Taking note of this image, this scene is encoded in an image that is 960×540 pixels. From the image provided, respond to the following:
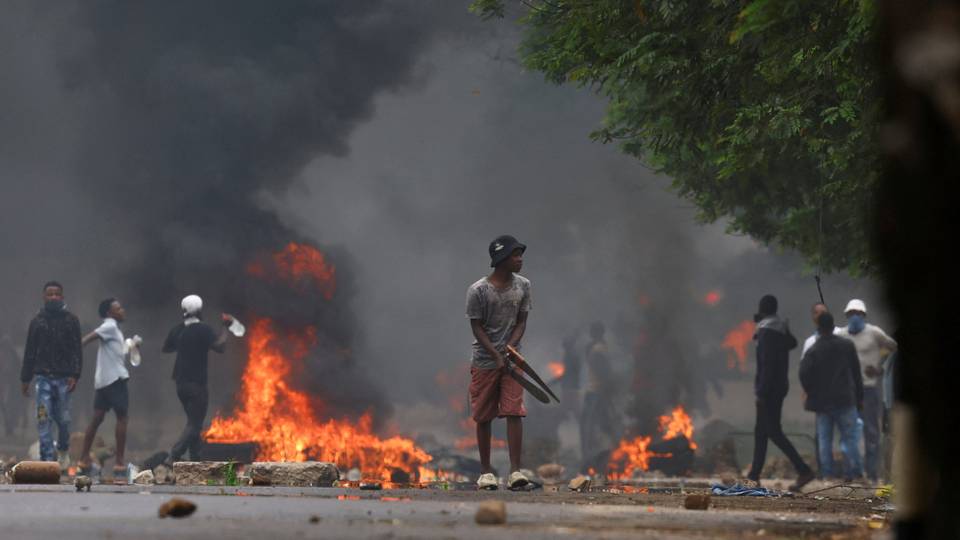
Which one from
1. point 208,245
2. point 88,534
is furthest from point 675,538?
point 208,245

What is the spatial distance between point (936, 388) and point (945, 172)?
1.26 ft

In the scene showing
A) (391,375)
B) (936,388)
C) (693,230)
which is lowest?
(936,388)

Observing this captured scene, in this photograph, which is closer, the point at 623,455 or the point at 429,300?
the point at 623,455

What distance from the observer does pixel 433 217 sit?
33219mm

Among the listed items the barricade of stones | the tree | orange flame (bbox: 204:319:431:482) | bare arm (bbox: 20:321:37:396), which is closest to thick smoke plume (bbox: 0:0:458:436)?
orange flame (bbox: 204:319:431:482)

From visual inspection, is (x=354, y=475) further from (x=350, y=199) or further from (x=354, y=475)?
(x=350, y=199)

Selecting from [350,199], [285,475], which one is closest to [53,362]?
[285,475]

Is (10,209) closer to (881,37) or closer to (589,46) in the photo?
(589,46)

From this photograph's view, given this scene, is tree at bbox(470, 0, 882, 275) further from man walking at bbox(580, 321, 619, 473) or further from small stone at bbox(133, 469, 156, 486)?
man walking at bbox(580, 321, 619, 473)

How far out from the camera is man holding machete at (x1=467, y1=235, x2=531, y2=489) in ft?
33.2

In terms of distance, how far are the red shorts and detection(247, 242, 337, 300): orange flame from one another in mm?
11775

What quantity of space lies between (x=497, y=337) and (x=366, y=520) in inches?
191

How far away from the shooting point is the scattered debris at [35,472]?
10.5m

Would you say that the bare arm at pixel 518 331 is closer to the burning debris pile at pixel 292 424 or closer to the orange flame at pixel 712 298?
the burning debris pile at pixel 292 424
